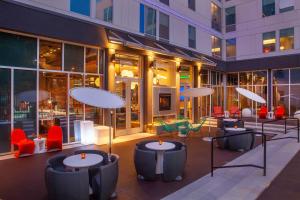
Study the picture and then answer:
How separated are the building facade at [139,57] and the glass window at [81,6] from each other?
5cm

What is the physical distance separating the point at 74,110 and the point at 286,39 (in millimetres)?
17646

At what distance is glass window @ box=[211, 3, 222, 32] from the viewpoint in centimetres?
2093

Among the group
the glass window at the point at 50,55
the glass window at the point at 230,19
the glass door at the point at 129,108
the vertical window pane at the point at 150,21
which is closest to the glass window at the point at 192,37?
the vertical window pane at the point at 150,21

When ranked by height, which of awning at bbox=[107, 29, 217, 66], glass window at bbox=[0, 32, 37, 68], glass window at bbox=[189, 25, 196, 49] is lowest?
glass window at bbox=[0, 32, 37, 68]

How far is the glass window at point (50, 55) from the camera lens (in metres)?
9.23

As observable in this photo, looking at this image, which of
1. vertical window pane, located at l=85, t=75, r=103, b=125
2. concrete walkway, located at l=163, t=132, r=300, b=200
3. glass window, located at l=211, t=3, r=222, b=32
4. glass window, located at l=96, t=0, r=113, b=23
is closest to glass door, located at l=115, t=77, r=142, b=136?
vertical window pane, located at l=85, t=75, r=103, b=125

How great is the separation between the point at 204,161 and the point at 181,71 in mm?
10037

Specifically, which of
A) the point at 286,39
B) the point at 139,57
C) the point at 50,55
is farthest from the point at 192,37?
the point at 50,55

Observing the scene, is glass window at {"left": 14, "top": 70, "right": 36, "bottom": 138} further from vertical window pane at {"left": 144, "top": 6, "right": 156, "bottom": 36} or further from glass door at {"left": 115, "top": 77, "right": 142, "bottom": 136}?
vertical window pane at {"left": 144, "top": 6, "right": 156, "bottom": 36}

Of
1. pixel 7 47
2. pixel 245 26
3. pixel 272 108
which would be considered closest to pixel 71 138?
pixel 7 47

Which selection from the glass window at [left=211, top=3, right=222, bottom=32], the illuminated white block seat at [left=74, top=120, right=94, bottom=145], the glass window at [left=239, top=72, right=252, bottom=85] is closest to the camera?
the illuminated white block seat at [left=74, top=120, right=94, bottom=145]

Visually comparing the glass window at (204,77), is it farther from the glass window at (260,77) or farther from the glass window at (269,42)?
the glass window at (269,42)

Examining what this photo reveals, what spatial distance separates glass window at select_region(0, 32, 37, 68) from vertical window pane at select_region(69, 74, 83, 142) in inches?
70.1

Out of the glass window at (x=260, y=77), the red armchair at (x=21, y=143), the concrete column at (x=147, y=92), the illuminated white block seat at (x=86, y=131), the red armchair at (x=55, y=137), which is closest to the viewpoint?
the red armchair at (x=21, y=143)
